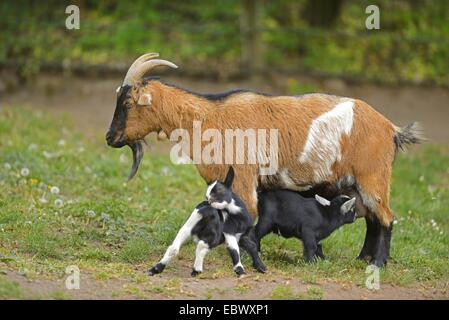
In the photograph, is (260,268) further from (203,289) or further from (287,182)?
(287,182)

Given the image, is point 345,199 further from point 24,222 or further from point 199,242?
point 24,222

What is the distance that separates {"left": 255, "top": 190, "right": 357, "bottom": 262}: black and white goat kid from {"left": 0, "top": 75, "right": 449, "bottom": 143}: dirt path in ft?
22.2

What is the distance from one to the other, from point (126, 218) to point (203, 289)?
2.41 metres

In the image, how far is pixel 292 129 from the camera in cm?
820

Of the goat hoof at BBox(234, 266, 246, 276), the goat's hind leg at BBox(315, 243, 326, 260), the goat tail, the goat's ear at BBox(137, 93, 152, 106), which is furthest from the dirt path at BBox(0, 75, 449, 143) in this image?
the goat hoof at BBox(234, 266, 246, 276)

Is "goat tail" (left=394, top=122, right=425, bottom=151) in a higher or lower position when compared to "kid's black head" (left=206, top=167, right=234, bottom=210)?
higher

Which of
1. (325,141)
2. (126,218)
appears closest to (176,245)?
(325,141)

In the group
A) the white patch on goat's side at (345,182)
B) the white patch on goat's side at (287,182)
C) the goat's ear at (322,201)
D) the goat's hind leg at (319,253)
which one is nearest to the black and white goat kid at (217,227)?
the white patch on goat's side at (287,182)

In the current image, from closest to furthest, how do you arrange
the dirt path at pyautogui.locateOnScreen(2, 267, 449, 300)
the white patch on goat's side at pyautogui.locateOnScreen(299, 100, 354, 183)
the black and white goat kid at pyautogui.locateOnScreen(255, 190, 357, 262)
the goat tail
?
the dirt path at pyautogui.locateOnScreen(2, 267, 449, 300)
the black and white goat kid at pyautogui.locateOnScreen(255, 190, 357, 262)
the white patch on goat's side at pyautogui.locateOnScreen(299, 100, 354, 183)
the goat tail

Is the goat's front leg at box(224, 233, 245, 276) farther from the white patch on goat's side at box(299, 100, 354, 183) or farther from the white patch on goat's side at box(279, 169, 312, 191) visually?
the white patch on goat's side at box(299, 100, 354, 183)

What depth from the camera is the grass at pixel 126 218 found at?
7.87 meters

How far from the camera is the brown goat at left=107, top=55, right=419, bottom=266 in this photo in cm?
816

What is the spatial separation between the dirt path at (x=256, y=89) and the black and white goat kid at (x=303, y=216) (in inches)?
267
